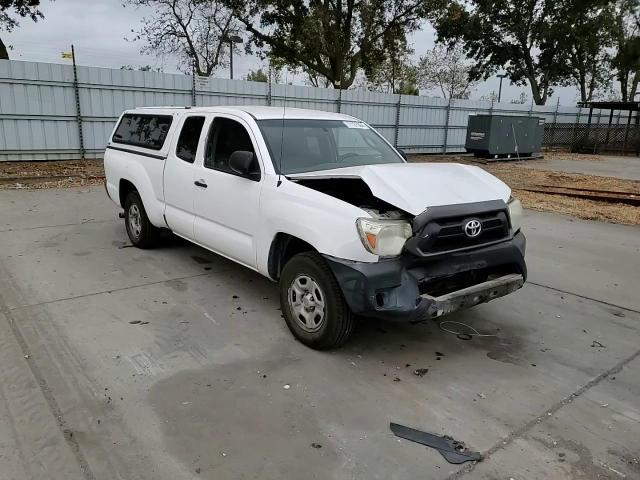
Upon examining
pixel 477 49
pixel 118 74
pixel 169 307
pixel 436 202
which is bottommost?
pixel 169 307

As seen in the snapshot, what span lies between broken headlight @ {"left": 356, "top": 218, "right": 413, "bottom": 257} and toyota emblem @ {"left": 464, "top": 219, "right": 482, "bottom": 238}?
50 centimetres

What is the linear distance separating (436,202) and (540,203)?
8081 mm

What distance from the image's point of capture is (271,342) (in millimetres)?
4055

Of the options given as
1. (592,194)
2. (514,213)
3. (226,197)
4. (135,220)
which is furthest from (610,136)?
(226,197)

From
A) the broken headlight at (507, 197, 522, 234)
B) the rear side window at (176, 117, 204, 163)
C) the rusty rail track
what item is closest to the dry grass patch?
the rear side window at (176, 117, 204, 163)

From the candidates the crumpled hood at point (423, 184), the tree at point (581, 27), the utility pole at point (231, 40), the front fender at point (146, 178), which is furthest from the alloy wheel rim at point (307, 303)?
the tree at point (581, 27)

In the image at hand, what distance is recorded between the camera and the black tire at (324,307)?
12.0 ft

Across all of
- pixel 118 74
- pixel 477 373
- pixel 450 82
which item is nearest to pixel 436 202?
A: pixel 477 373

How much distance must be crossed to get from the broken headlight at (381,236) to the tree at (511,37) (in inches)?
1173

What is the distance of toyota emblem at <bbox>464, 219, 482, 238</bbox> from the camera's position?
3.65 m

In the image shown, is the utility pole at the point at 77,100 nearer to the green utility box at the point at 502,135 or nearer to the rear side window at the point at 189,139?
the rear side window at the point at 189,139

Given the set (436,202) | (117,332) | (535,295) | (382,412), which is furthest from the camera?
(535,295)

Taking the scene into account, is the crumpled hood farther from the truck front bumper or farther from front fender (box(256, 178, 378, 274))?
the truck front bumper

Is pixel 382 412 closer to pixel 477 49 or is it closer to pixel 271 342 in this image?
pixel 271 342
